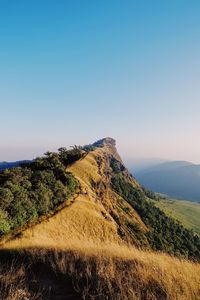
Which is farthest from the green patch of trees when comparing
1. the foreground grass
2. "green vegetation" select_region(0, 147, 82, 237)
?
the foreground grass

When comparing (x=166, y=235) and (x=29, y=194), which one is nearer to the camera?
(x=29, y=194)

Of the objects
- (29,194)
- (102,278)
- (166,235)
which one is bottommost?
(166,235)

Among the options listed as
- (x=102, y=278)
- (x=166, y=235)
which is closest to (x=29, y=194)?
(x=102, y=278)

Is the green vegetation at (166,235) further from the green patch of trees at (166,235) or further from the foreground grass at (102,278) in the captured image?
the foreground grass at (102,278)

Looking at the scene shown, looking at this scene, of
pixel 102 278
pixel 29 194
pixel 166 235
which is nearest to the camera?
pixel 102 278

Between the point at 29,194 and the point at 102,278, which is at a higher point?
the point at 102,278

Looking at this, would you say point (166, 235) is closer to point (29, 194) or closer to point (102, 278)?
point (29, 194)

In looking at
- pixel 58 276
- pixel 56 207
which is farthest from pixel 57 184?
pixel 58 276

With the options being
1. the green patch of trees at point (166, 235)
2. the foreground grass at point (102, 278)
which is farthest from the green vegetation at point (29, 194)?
the green patch of trees at point (166, 235)
